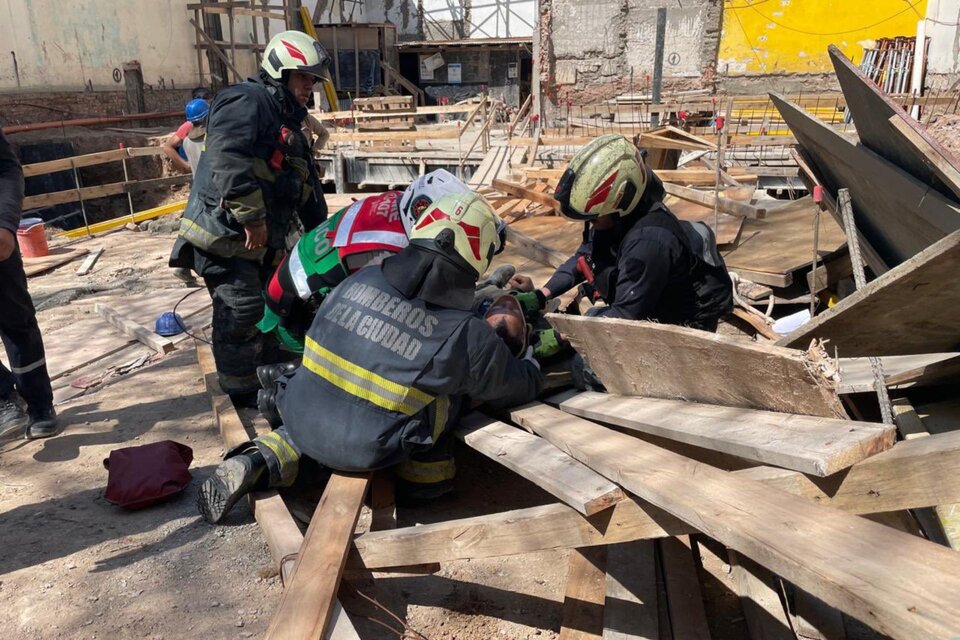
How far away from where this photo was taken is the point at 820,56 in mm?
18719

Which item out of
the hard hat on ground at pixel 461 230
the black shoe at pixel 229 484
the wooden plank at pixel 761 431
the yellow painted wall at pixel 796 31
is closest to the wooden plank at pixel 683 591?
the wooden plank at pixel 761 431

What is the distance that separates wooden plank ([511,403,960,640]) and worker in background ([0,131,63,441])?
11.7 ft

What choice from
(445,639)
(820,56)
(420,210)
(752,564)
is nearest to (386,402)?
(445,639)

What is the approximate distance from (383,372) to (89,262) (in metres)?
8.39

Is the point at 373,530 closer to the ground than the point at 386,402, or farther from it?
closer to the ground

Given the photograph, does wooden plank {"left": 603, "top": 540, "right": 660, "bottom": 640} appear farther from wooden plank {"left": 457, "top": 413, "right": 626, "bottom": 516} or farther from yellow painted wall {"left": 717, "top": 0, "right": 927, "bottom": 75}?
yellow painted wall {"left": 717, "top": 0, "right": 927, "bottom": 75}

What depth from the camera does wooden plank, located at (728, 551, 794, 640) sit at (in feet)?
7.95

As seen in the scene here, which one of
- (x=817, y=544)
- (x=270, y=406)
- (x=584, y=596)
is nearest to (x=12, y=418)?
(x=270, y=406)

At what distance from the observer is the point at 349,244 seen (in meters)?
3.77

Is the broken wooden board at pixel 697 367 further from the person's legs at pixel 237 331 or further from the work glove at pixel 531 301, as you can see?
the person's legs at pixel 237 331

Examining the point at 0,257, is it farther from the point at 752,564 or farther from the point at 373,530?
the point at 752,564

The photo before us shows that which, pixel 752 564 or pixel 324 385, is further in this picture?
pixel 324 385

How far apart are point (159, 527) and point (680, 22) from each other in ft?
62.0

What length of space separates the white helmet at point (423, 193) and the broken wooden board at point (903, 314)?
183cm
